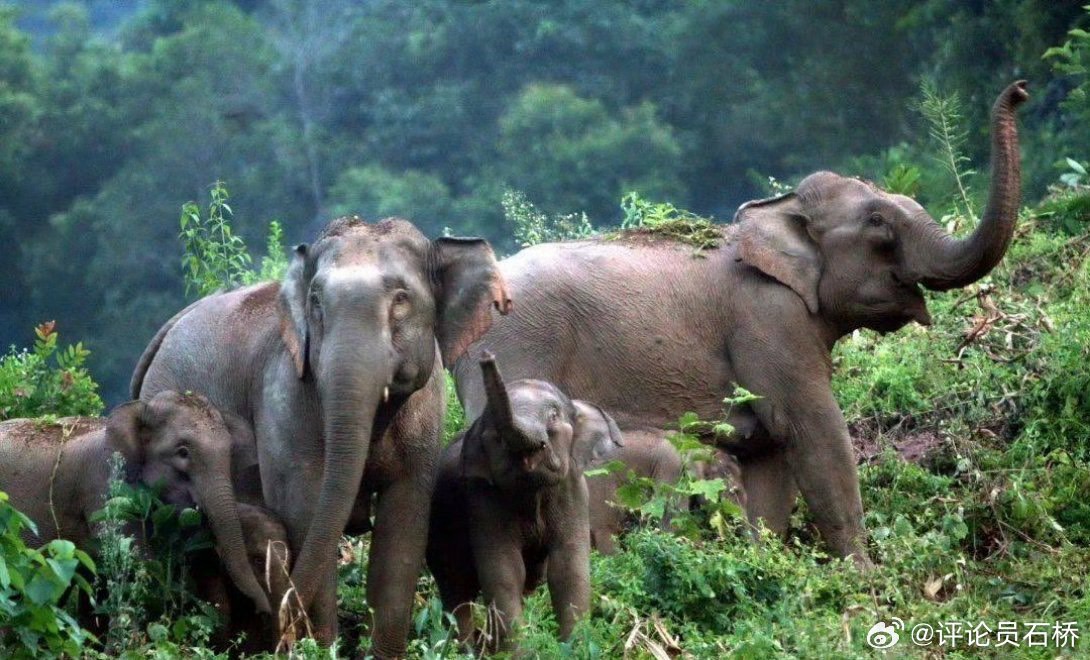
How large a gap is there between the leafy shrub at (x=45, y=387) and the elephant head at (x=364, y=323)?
268 cm

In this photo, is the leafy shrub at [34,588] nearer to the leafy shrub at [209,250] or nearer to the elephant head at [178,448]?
the elephant head at [178,448]

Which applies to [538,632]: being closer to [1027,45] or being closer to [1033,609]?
[1033,609]

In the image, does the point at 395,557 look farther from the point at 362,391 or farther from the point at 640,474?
the point at 640,474

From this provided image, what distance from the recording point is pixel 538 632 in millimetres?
8555

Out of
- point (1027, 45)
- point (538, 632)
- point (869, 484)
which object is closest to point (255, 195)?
point (1027, 45)

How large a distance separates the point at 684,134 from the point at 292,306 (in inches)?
1322

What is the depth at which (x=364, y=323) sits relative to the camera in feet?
28.0

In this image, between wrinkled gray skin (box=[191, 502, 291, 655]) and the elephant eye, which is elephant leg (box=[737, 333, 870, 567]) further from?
wrinkled gray skin (box=[191, 502, 291, 655])

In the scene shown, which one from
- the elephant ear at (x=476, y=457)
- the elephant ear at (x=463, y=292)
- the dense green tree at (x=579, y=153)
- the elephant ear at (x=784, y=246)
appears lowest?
the dense green tree at (x=579, y=153)

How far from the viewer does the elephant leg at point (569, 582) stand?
8.77 metres

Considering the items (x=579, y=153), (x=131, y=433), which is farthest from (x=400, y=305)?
(x=579, y=153)

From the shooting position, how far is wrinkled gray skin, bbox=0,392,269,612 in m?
8.84

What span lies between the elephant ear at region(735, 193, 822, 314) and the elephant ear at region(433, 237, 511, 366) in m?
2.30

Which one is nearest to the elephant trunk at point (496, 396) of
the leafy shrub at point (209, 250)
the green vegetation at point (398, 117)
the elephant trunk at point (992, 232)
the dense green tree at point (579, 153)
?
the elephant trunk at point (992, 232)
